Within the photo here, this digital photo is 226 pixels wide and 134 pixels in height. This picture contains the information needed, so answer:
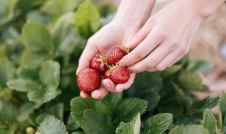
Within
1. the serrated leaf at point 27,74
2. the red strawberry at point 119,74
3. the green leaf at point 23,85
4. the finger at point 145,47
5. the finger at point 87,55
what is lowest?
the green leaf at point 23,85

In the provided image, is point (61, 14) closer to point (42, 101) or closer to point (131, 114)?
point (42, 101)

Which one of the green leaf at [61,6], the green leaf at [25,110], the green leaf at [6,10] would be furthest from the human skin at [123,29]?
the green leaf at [6,10]

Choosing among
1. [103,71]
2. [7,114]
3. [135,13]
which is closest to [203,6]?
[135,13]

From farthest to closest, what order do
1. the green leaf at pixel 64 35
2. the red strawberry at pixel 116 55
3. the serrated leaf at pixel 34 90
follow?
the green leaf at pixel 64 35 < the serrated leaf at pixel 34 90 < the red strawberry at pixel 116 55

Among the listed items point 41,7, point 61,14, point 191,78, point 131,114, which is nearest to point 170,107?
point 191,78


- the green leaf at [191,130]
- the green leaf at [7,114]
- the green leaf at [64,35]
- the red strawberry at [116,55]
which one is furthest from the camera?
the green leaf at [64,35]

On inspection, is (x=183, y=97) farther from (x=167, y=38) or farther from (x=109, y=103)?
(x=167, y=38)

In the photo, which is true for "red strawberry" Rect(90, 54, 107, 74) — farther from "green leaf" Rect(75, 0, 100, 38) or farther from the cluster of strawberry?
"green leaf" Rect(75, 0, 100, 38)

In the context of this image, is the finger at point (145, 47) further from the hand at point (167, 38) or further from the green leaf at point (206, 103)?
the green leaf at point (206, 103)

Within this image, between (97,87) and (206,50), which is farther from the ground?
(97,87)
